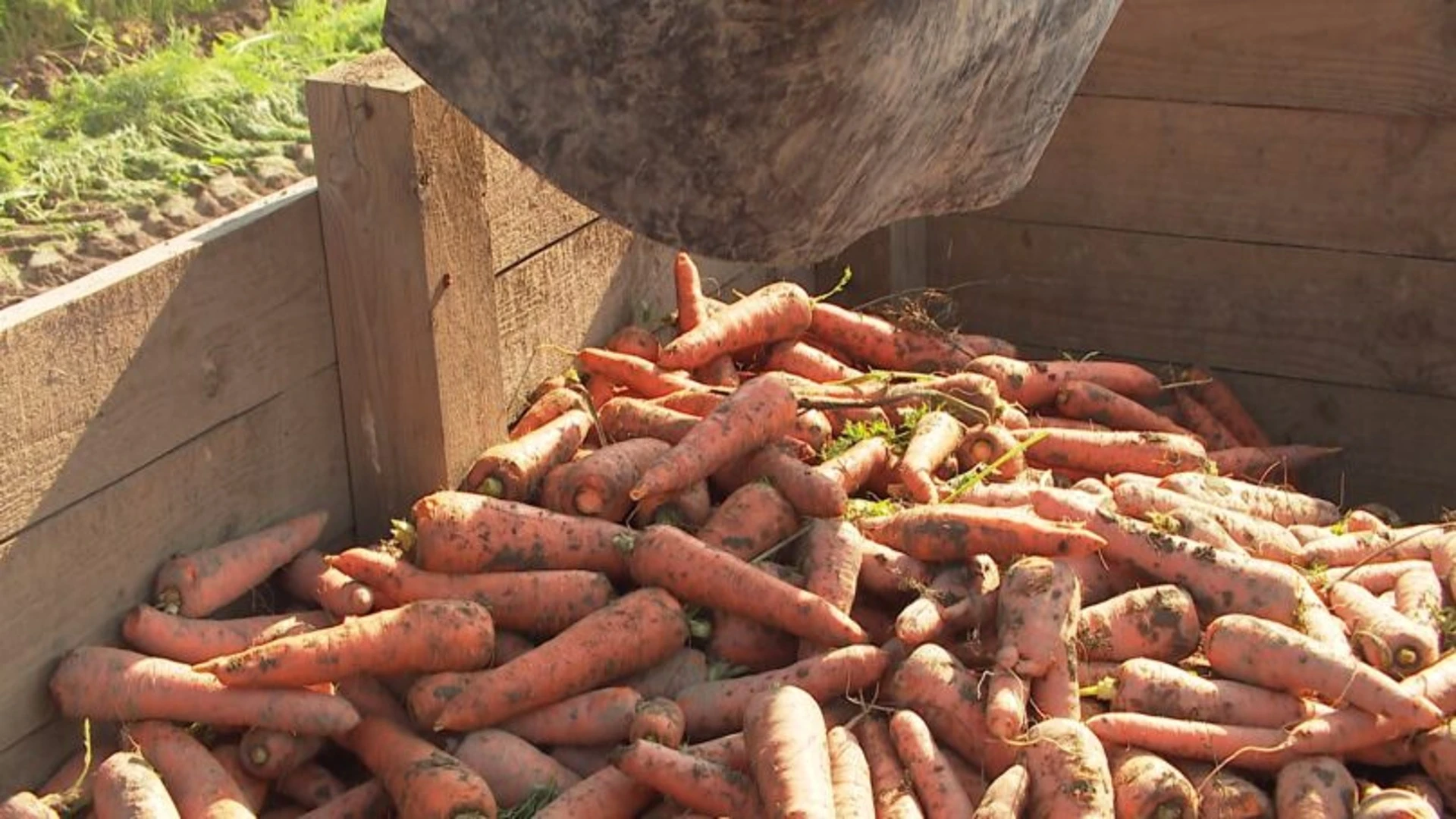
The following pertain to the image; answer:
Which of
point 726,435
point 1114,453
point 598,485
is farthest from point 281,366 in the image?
point 1114,453

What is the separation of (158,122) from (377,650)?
1351mm

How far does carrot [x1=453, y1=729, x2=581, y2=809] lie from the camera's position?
9.62 ft

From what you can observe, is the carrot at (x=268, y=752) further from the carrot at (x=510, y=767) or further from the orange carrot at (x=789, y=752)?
the orange carrot at (x=789, y=752)

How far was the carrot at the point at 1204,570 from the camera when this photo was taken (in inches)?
128

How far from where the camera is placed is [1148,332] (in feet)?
14.8

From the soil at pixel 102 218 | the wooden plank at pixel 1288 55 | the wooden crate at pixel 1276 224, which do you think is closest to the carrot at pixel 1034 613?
the wooden crate at pixel 1276 224

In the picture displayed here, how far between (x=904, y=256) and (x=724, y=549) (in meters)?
1.55

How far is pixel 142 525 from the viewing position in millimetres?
2975

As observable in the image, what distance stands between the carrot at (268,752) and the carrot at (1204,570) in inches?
57.7

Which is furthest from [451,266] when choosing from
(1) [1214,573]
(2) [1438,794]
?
(2) [1438,794]

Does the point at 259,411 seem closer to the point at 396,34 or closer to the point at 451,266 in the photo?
the point at 451,266

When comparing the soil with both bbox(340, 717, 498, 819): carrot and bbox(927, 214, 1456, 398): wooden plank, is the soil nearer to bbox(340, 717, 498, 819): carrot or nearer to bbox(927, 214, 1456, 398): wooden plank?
bbox(340, 717, 498, 819): carrot

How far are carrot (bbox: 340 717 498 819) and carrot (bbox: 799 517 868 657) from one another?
660 mm

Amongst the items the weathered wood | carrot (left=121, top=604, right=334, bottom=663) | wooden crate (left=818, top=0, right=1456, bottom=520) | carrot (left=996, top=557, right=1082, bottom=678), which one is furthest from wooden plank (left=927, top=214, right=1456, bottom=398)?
the weathered wood
